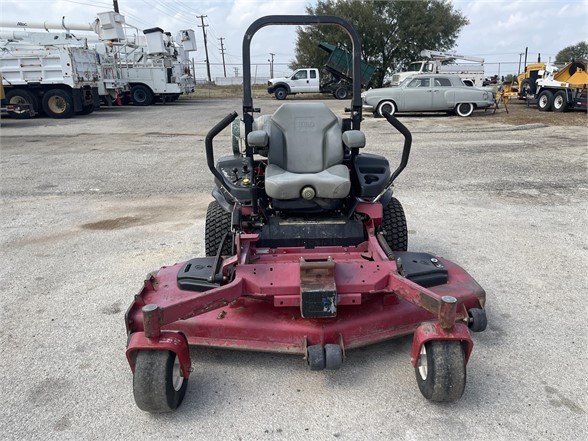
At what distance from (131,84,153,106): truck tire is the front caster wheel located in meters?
22.6

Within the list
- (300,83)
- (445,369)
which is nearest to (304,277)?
(445,369)

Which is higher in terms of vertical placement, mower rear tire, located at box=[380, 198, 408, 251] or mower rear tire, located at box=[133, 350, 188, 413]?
mower rear tire, located at box=[380, 198, 408, 251]

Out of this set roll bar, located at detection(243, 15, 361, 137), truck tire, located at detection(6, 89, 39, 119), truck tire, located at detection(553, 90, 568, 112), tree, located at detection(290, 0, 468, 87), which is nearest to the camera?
roll bar, located at detection(243, 15, 361, 137)

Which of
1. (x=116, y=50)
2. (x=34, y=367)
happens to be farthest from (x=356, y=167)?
(x=116, y=50)

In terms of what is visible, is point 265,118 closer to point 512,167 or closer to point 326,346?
point 326,346

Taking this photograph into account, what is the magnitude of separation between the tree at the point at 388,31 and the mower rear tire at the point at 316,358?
3249 centimetres

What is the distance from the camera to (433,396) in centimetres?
241

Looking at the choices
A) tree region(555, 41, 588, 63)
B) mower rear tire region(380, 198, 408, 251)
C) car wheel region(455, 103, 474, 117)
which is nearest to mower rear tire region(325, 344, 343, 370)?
mower rear tire region(380, 198, 408, 251)

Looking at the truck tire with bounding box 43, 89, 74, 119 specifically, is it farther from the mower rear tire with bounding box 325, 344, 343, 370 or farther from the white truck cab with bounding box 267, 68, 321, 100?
the mower rear tire with bounding box 325, 344, 343, 370

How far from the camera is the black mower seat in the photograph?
3.40 m

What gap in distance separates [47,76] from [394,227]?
15.5 m

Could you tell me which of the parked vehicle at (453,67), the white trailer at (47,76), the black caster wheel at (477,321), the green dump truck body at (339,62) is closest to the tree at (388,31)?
the parked vehicle at (453,67)

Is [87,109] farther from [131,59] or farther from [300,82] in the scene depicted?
[300,82]

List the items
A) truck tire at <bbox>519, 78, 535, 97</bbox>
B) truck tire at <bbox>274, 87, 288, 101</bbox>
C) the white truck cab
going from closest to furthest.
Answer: truck tire at <bbox>519, 78, 535, 97</bbox> < truck tire at <bbox>274, 87, 288, 101</bbox> < the white truck cab
